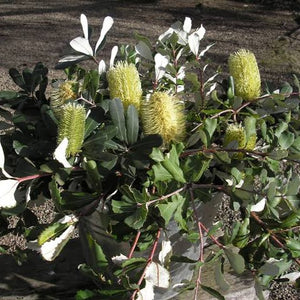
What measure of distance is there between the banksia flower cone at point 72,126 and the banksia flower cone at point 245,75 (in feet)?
0.88

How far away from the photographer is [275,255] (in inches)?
29.3

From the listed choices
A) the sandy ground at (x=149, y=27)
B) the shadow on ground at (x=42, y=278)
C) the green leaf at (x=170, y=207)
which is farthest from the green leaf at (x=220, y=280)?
the sandy ground at (x=149, y=27)

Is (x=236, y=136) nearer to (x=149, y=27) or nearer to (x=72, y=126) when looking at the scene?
(x=72, y=126)

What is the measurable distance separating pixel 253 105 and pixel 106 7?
3350mm

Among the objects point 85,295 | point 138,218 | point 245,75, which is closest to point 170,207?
point 138,218

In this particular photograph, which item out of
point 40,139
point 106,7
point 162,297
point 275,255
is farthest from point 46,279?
point 106,7

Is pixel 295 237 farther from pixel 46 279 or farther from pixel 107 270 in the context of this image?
pixel 46 279

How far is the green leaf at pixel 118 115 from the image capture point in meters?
0.70

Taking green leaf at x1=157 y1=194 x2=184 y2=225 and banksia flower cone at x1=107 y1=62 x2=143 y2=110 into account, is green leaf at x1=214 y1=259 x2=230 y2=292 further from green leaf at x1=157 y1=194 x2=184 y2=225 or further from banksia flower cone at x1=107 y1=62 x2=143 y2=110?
banksia flower cone at x1=107 y1=62 x2=143 y2=110

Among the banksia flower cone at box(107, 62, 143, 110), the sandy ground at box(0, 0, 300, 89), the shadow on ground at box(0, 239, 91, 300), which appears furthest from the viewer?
the sandy ground at box(0, 0, 300, 89)

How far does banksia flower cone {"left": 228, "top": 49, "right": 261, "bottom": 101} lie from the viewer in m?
0.81

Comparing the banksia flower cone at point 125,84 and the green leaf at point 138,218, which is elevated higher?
the banksia flower cone at point 125,84

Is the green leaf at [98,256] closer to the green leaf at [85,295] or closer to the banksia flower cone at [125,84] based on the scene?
the green leaf at [85,295]

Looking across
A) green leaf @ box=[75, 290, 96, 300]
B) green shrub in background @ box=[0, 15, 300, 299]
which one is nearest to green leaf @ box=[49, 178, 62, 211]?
green shrub in background @ box=[0, 15, 300, 299]
